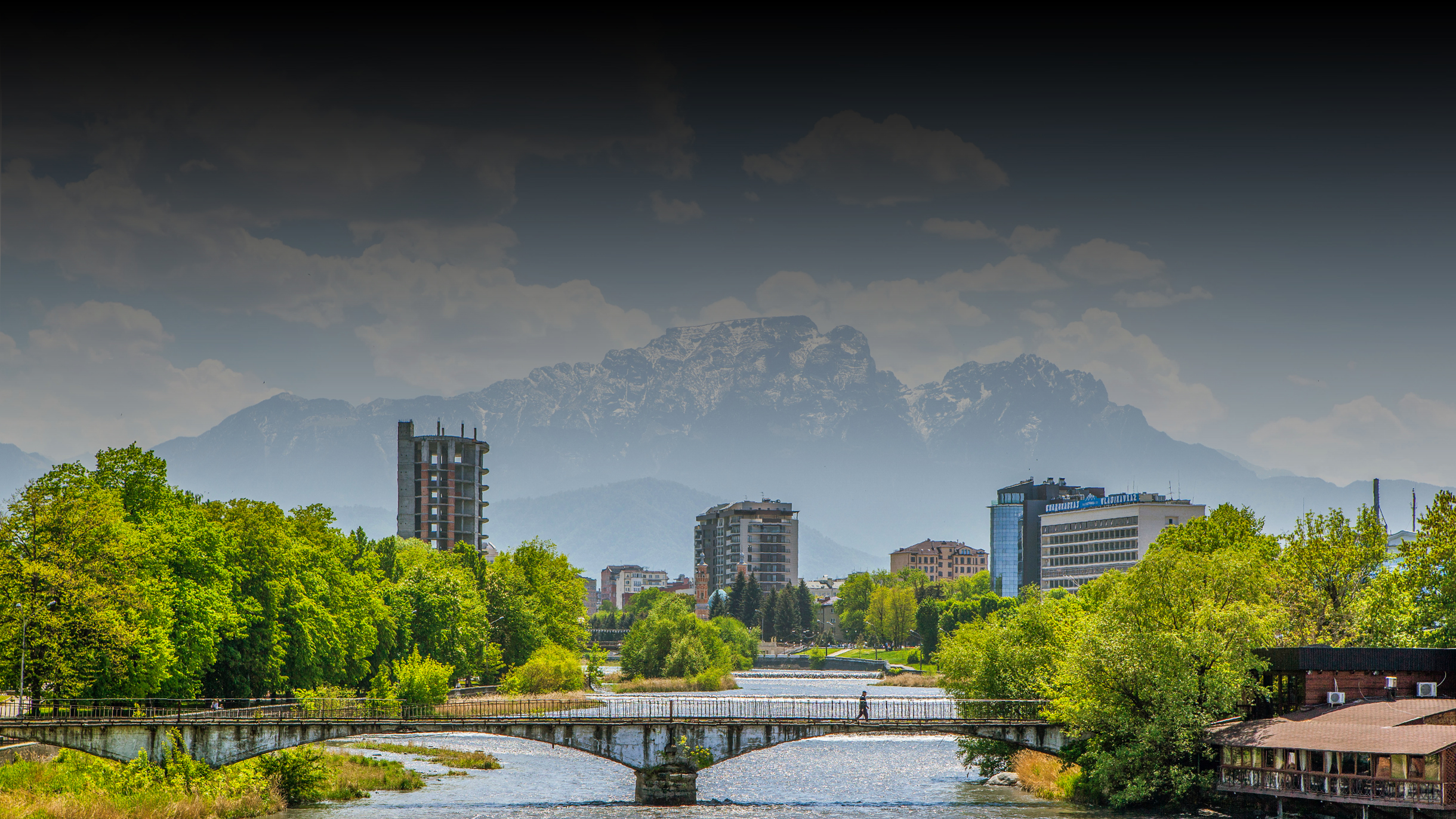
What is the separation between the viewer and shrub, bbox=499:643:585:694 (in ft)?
468

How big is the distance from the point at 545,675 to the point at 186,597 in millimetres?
66044

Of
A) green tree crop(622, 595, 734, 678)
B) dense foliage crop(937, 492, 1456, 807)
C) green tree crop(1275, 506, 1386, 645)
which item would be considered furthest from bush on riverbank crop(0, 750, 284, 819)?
green tree crop(622, 595, 734, 678)

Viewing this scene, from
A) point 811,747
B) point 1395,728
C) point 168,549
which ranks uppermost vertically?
point 168,549

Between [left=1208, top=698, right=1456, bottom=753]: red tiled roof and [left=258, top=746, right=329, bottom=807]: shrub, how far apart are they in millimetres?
48700

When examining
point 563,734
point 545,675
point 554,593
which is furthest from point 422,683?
point 554,593

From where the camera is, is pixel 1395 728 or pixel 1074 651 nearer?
pixel 1395 728

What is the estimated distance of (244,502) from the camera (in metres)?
98.6

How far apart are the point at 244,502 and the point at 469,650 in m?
47.2

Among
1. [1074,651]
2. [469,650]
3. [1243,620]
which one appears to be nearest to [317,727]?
[1074,651]

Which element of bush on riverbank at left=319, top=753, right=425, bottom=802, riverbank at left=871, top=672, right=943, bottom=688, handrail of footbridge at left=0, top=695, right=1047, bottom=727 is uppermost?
handrail of footbridge at left=0, top=695, right=1047, bottom=727

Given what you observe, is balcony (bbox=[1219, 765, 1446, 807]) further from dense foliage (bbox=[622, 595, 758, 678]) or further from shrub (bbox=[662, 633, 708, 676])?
dense foliage (bbox=[622, 595, 758, 678])

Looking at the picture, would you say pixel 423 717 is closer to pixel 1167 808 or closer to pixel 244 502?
pixel 244 502

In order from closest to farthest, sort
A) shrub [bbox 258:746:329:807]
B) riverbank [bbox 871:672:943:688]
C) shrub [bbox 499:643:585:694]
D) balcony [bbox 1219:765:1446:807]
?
balcony [bbox 1219:765:1446:807]
shrub [bbox 258:746:329:807]
shrub [bbox 499:643:585:694]
riverbank [bbox 871:672:943:688]

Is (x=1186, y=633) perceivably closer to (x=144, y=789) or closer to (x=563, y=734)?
(x=563, y=734)
